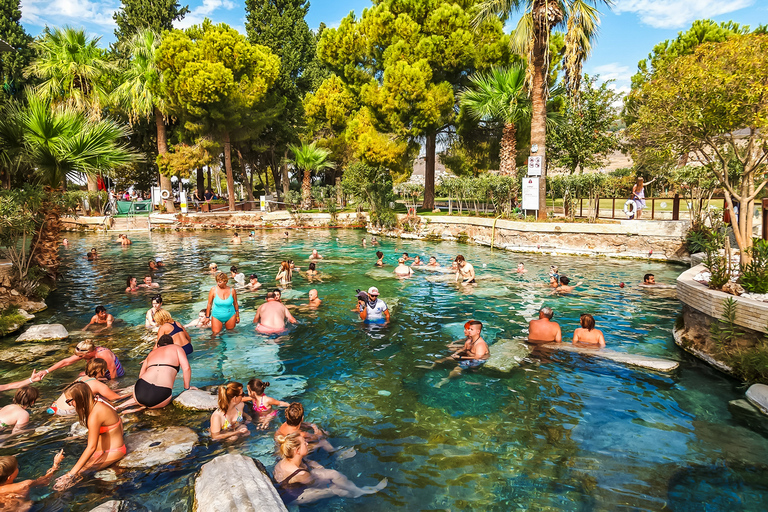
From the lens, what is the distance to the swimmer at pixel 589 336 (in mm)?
8953

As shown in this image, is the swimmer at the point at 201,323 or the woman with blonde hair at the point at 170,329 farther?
the swimmer at the point at 201,323

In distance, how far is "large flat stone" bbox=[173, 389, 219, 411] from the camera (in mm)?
6746

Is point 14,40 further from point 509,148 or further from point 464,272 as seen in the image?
point 464,272

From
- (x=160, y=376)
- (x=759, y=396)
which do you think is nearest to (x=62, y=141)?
(x=160, y=376)

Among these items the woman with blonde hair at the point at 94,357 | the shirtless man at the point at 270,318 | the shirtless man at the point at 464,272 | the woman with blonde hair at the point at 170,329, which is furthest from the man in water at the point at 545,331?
the woman with blonde hair at the point at 94,357

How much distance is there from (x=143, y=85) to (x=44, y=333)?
3056 centimetres

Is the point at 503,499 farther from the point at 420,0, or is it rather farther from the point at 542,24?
the point at 420,0

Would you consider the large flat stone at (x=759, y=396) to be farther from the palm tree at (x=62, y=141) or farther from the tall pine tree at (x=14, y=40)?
the tall pine tree at (x=14, y=40)

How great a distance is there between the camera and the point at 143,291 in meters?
14.4

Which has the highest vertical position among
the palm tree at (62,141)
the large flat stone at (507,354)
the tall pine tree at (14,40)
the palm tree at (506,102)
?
the tall pine tree at (14,40)

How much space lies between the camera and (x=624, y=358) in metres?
8.40

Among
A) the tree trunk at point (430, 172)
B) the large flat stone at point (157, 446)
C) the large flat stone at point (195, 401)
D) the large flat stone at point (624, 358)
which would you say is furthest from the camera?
the tree trunk at point (430, 172)

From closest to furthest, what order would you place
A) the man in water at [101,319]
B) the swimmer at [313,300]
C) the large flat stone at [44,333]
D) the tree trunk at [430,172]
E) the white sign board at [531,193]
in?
the large flat stone at [44,333]
the man in water at [101,319]
the swimmer at [313,300]
the white sign board at [531,193]
the tree trunk at [430,172]

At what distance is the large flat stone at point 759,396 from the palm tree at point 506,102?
2026 cm
